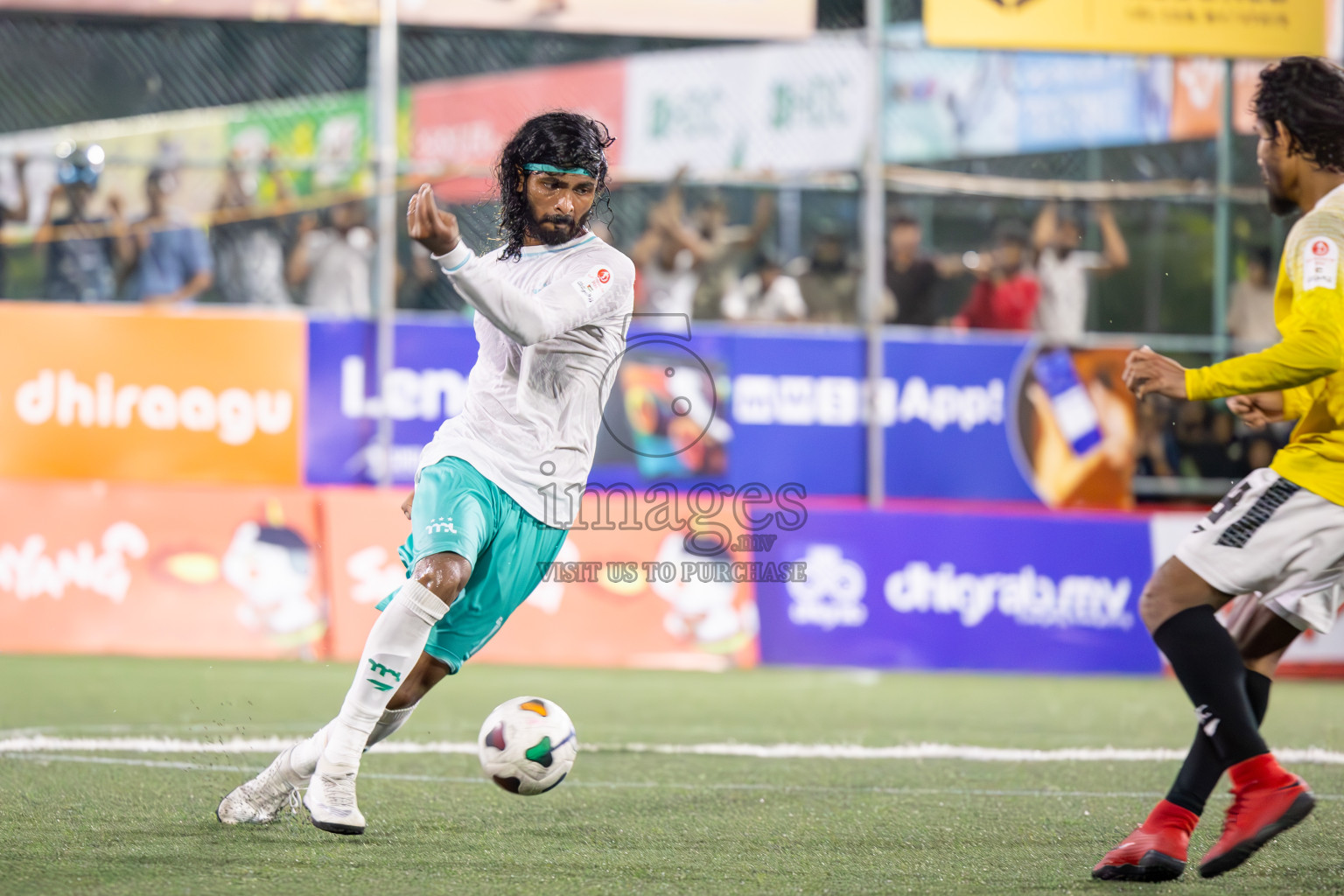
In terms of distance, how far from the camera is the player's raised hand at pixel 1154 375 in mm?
4296

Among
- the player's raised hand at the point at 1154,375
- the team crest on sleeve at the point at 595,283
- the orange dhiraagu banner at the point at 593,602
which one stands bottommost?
the orange dhiraagu banner at the point at 593,602

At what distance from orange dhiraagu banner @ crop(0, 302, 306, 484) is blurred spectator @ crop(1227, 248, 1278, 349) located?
7.89 metres

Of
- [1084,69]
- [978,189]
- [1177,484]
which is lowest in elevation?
[1177,484]

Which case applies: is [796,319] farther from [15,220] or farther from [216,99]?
[15,220]

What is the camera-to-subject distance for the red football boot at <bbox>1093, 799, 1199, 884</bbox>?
13.9ft

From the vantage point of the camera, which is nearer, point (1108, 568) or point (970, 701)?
point (970, 701)

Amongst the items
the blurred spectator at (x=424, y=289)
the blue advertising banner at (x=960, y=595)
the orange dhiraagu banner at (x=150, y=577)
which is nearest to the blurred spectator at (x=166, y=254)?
the blurred spectator at (x=424, y=289)

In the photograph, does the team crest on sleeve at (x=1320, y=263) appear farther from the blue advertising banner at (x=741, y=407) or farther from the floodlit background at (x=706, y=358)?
the blue advertising banner at (x=741, y=407)

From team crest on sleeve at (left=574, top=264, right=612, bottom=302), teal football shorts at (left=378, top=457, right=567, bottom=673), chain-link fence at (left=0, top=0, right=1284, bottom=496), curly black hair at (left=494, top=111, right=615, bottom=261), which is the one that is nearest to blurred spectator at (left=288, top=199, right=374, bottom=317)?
chain-link fence at (left=0, top=0, right=1284, bottom=496)

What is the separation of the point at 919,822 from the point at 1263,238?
1020 cm

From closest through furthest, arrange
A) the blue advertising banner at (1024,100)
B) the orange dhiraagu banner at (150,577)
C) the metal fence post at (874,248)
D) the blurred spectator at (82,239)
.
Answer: the orange dhiraagu banner at (150,577) < the blurred spectator at (82,239) < the metal fence post at (874,248) < the blue advertising banner at (1024,100)

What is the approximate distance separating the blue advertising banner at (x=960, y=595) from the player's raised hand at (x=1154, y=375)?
7.31m

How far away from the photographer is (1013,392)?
A: 13.4 metres

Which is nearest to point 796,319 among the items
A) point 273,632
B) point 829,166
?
point 829,166
